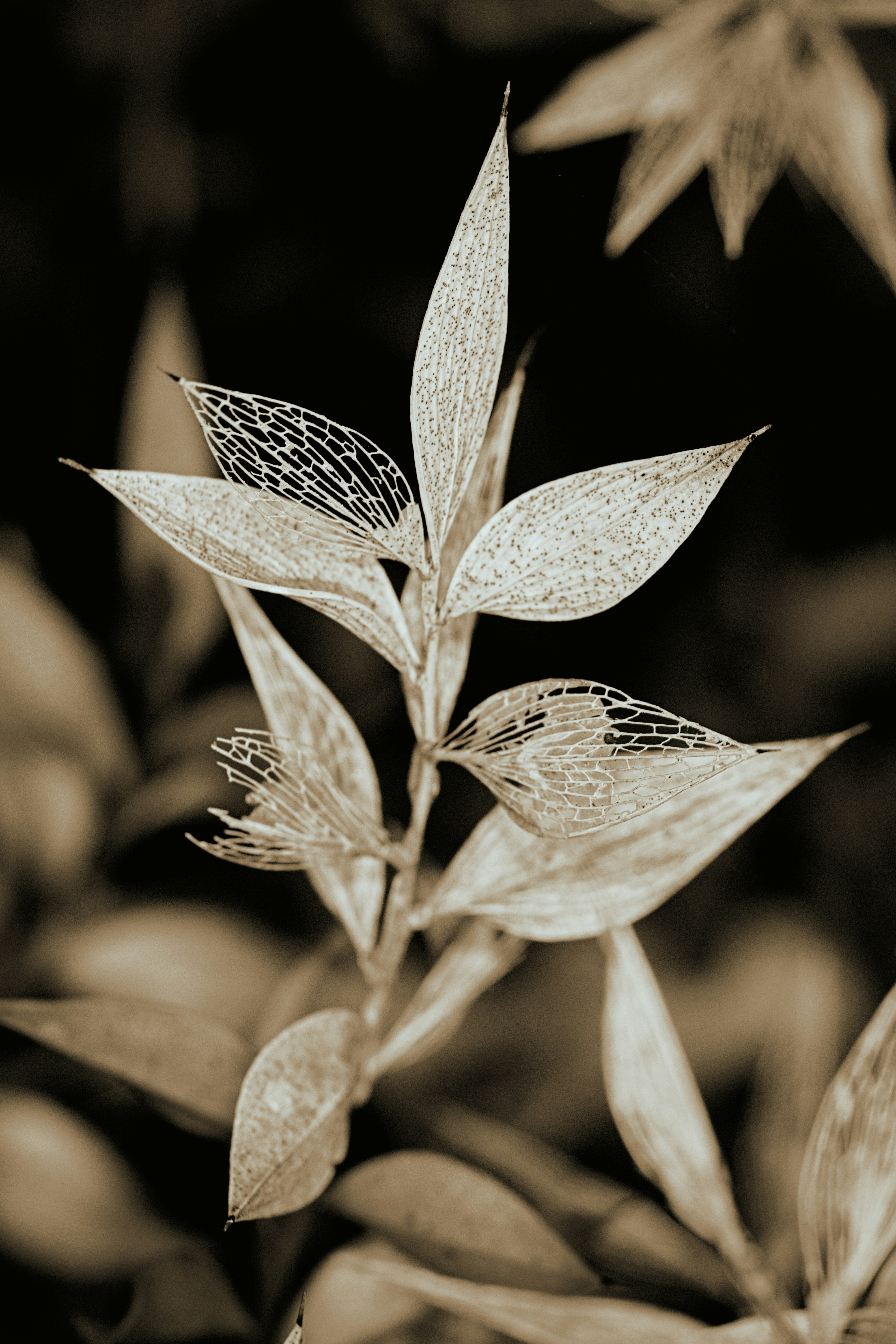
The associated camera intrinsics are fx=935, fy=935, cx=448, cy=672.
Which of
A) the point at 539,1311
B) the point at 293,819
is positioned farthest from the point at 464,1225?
the point at 293,819

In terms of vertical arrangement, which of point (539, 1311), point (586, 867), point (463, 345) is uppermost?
point (463, 345)

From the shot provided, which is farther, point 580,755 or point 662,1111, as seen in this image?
point 662,1111

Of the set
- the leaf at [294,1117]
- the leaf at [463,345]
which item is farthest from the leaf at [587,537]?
the leaf at [294,1117]

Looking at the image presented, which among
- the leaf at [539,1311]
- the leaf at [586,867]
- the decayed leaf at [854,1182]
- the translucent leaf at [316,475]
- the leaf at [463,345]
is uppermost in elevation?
the leaf at [463,345]

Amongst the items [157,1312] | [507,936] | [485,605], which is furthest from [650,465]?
[157,1312]

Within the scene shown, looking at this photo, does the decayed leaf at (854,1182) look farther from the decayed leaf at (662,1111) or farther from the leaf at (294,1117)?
the leaf at (294,1117)

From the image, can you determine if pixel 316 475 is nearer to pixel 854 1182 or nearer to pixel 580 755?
pixel 580 755

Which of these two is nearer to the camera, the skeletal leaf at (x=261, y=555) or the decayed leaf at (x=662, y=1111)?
the skeletal leaf at (x=261, y=555)
